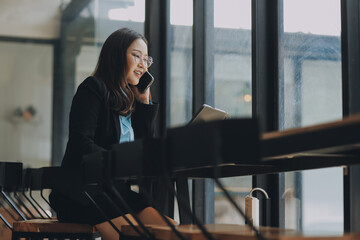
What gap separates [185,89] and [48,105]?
4.49ft

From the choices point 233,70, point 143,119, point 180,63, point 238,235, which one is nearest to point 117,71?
point 143,119

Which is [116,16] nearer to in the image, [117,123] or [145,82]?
[145,82]

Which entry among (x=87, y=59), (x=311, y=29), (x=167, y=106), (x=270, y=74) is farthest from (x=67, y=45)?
(x=311, y=29)

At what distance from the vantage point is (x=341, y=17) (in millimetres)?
2605

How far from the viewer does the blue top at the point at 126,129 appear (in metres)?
2.66

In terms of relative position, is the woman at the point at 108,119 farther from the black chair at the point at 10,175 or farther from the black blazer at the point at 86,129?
the black chair at the point at 10,175

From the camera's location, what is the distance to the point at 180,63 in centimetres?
452

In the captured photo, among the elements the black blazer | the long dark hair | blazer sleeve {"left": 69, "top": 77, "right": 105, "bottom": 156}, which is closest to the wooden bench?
the black blazer

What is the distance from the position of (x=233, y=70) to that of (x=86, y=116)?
1333 millimetres

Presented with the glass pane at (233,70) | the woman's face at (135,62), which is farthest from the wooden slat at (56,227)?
the glass pane at (233,70)

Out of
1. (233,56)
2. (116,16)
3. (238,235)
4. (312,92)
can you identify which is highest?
(116,16)

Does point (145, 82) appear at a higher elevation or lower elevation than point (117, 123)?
higher

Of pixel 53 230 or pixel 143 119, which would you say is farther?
pixel 143 119

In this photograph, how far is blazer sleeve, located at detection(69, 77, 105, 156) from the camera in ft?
7.91
